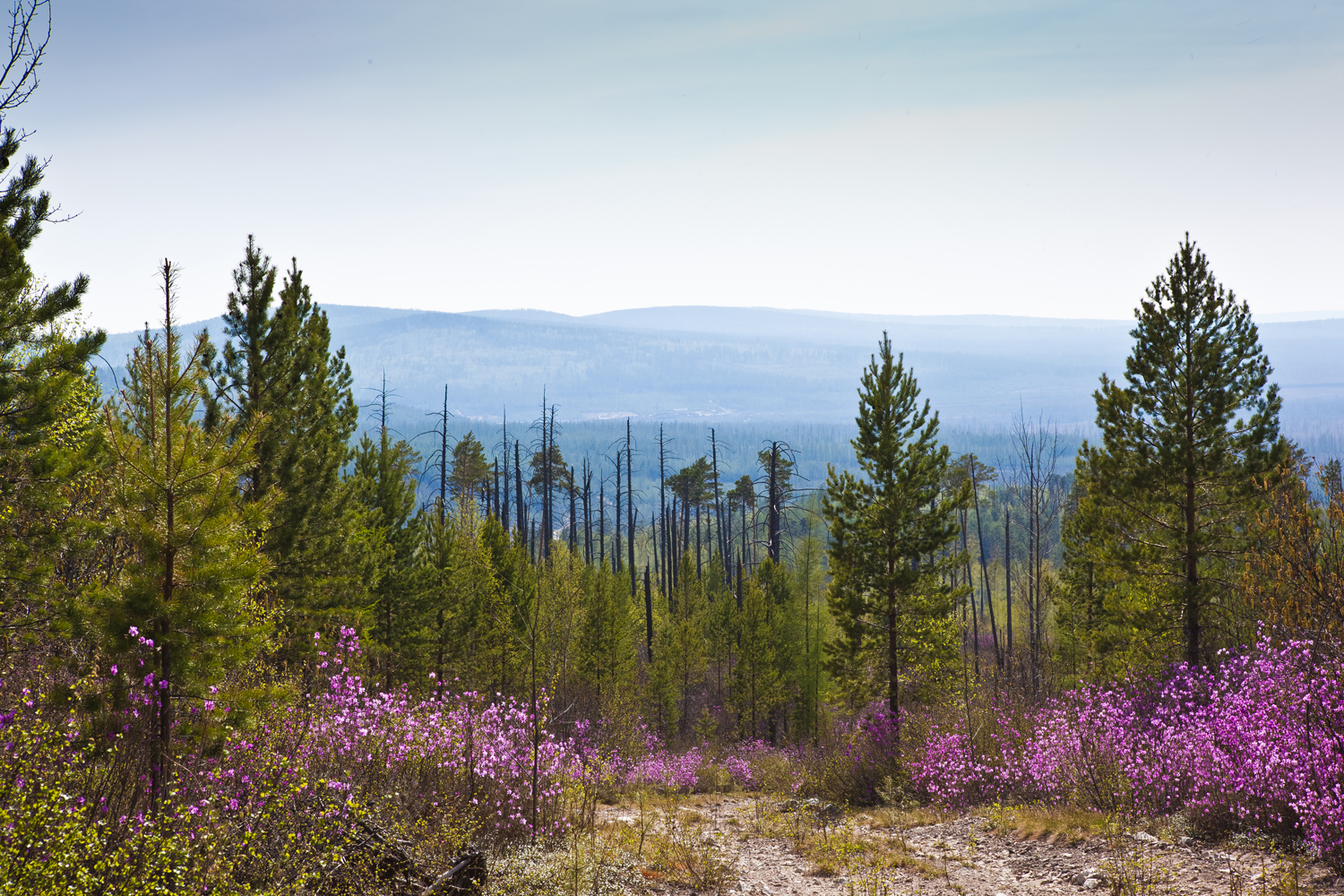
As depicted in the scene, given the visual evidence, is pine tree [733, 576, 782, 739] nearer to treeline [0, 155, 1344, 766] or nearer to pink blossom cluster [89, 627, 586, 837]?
treeline [0, 155, 1344, 766]

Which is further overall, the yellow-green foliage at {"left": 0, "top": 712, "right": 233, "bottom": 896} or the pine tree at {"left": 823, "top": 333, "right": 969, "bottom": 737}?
the pine tree at {"left": 823, "top": 333, "right": 969, "bottom": 737}

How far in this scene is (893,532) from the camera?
69.3ft

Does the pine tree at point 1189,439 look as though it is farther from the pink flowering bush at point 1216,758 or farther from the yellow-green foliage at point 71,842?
the yellow-green foliage at point 71,842

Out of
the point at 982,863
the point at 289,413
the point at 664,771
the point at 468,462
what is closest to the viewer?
the point at 982,863

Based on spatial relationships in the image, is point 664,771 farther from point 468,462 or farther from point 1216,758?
point 468,462

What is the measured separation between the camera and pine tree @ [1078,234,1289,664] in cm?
1777

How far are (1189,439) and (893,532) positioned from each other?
6.94 metres

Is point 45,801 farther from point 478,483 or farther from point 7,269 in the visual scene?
point 478,483

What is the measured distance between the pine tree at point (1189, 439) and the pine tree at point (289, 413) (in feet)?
59.5

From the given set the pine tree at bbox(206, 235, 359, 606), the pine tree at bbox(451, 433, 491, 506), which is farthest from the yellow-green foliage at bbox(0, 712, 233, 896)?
the pine tree at bbox(451, 433, 491, 506)

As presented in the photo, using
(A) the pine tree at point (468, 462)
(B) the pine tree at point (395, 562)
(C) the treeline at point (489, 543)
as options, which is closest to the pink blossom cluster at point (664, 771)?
(C) the treeline at point (489, 543)

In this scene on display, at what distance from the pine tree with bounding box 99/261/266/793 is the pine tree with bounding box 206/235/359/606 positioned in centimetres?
988

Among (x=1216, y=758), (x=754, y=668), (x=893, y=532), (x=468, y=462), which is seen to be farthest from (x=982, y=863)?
(x=468, y=462)

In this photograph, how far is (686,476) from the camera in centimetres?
5828
